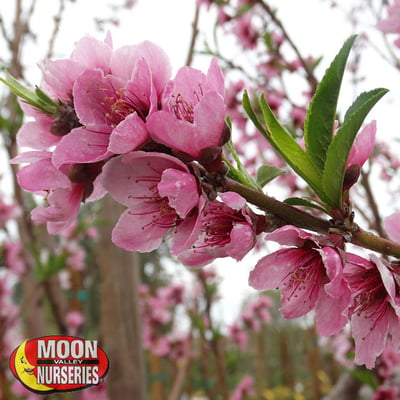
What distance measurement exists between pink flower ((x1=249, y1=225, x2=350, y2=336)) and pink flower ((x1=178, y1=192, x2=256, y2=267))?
0.05m

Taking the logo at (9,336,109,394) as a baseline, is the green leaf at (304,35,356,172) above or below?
above

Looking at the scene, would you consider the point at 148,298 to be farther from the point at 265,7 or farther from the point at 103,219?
the point at 265,7

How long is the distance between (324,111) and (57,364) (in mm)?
472

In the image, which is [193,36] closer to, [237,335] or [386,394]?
[386,394]

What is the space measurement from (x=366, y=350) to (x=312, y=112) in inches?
12.2

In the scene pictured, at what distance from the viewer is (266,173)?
64cm

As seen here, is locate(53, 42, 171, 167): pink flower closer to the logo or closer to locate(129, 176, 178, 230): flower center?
locate(129, 176, 178, 230): flower center

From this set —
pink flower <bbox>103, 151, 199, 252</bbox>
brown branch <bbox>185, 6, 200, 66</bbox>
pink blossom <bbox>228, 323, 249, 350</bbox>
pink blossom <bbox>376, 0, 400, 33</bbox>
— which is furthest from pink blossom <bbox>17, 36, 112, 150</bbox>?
pink blossom <bbox>228, 323, 249, 350</bbox>

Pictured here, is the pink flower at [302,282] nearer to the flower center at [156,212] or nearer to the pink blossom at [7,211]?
the flower center at [156,212]

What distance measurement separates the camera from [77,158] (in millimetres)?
497

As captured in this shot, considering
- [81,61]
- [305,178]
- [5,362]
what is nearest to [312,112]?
[305,178]

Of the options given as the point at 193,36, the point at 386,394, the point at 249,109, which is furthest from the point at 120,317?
the point at 249,109

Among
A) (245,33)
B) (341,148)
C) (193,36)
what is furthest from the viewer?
(245,33)

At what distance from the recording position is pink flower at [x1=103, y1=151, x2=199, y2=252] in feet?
1.59
